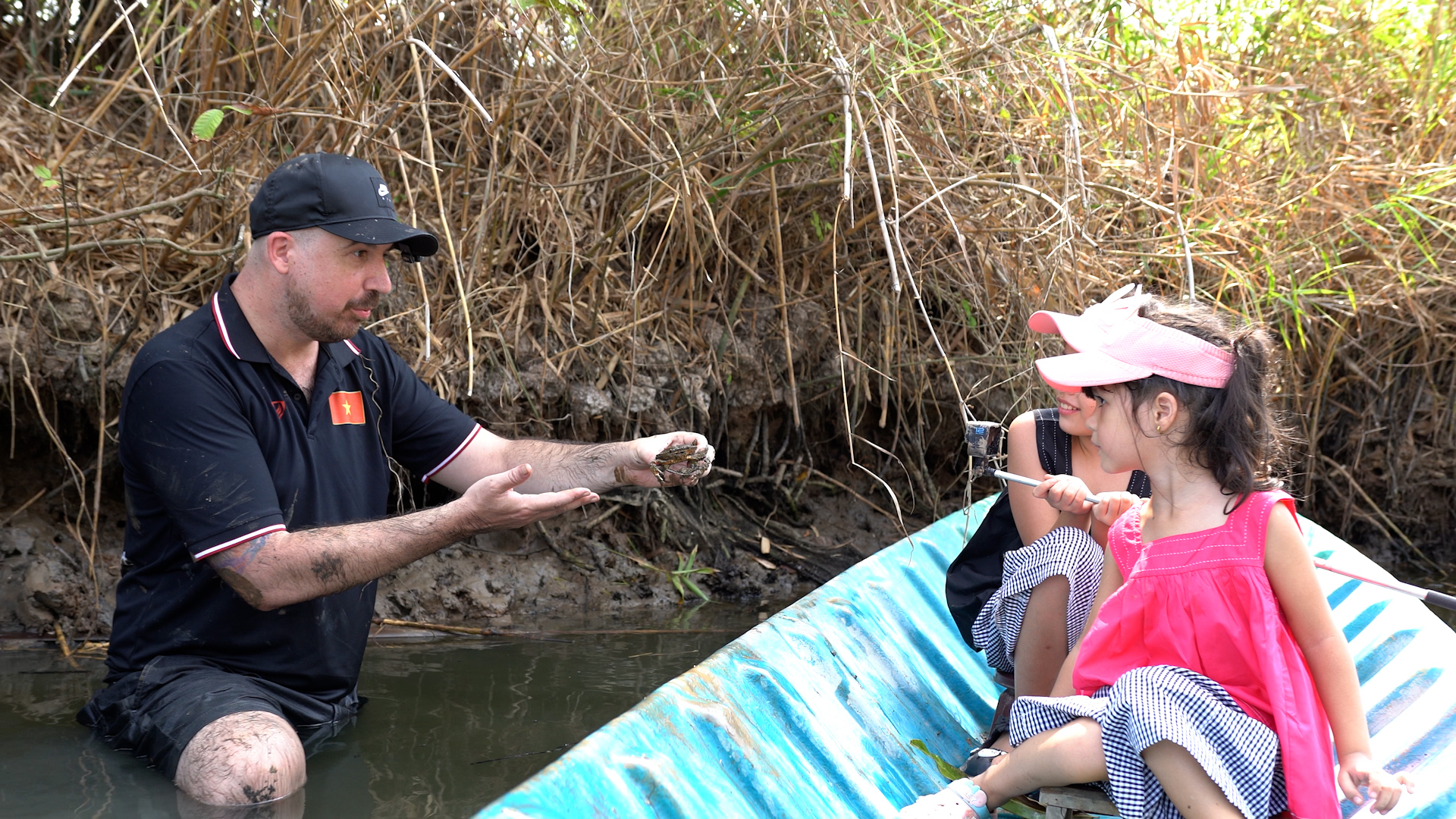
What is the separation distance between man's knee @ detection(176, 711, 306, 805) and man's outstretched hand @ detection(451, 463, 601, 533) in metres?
0.60

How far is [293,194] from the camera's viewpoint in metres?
2.55

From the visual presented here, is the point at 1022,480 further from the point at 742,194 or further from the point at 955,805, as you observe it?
the point at 742,194

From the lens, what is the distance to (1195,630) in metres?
2.03

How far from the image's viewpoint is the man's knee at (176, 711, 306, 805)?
91.0 inches

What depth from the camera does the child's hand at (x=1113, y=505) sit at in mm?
2416

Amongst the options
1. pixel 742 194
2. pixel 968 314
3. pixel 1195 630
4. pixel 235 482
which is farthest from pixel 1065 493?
pixel 742 194

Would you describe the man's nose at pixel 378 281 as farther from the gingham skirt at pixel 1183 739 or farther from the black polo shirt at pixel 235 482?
the gingham skirt at pixel 1183 739

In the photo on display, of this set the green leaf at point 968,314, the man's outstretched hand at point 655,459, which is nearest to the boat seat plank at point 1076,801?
A: the man's outstretched hand at point 655,459

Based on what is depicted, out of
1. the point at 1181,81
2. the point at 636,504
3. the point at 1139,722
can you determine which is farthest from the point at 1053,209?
the point at 1139,722

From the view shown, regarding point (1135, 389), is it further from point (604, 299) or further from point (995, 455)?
point (604, 299)

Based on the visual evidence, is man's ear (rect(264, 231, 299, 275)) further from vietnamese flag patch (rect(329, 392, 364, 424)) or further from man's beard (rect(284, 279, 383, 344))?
vietnamese flag patch (rect(329, 392, 364, 424))

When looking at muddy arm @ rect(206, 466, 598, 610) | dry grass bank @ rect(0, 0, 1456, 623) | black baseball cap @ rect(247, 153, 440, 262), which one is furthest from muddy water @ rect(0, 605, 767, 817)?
black baseball cap @ rect(247, 153, 440, 262)

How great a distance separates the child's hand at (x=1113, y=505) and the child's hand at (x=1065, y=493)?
0.08 feet

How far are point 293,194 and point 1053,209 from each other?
2796mm
